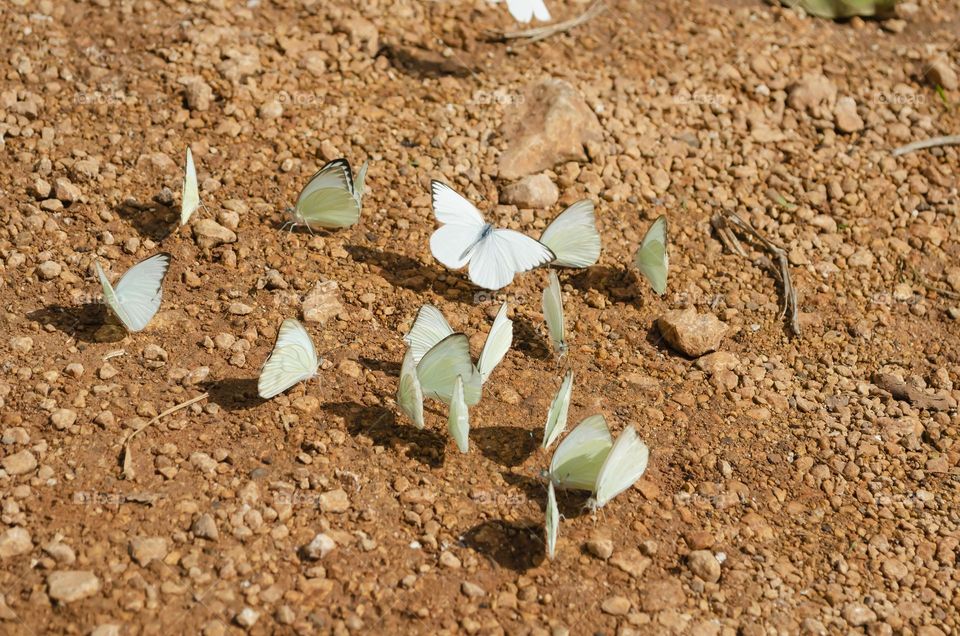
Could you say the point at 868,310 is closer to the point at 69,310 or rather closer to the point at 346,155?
the point at 346,155

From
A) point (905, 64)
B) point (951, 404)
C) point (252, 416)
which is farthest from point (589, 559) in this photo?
point (905, 64)

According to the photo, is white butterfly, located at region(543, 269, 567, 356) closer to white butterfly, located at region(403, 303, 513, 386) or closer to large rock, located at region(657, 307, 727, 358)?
white butterfly, located at region(403, 303, 513, 386)

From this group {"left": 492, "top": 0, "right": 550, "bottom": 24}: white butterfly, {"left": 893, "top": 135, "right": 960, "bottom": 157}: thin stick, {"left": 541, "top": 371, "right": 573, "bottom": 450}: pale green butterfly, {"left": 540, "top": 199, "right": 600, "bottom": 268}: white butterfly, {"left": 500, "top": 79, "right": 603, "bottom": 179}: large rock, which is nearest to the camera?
{"left": 541, "top": 371, "right": 573, "bottom": 450}: pale green butterfly

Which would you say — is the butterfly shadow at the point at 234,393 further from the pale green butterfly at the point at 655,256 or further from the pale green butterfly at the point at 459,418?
the pale green butterfly at the point at 655,256

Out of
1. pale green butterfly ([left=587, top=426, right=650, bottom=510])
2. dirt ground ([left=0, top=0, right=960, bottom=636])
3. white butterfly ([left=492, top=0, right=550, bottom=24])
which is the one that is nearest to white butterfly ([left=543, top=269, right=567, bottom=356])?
dirt ground ([left=0, top=0, right=960, bottom=636])

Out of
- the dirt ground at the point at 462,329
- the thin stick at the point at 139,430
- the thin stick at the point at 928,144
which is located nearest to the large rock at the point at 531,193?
the dirt ground at the point at 462,329

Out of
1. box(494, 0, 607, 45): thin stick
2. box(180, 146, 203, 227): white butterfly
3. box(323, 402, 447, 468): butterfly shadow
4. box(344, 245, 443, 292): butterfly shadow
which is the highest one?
box(494, 0, 607, 45): thin stick
